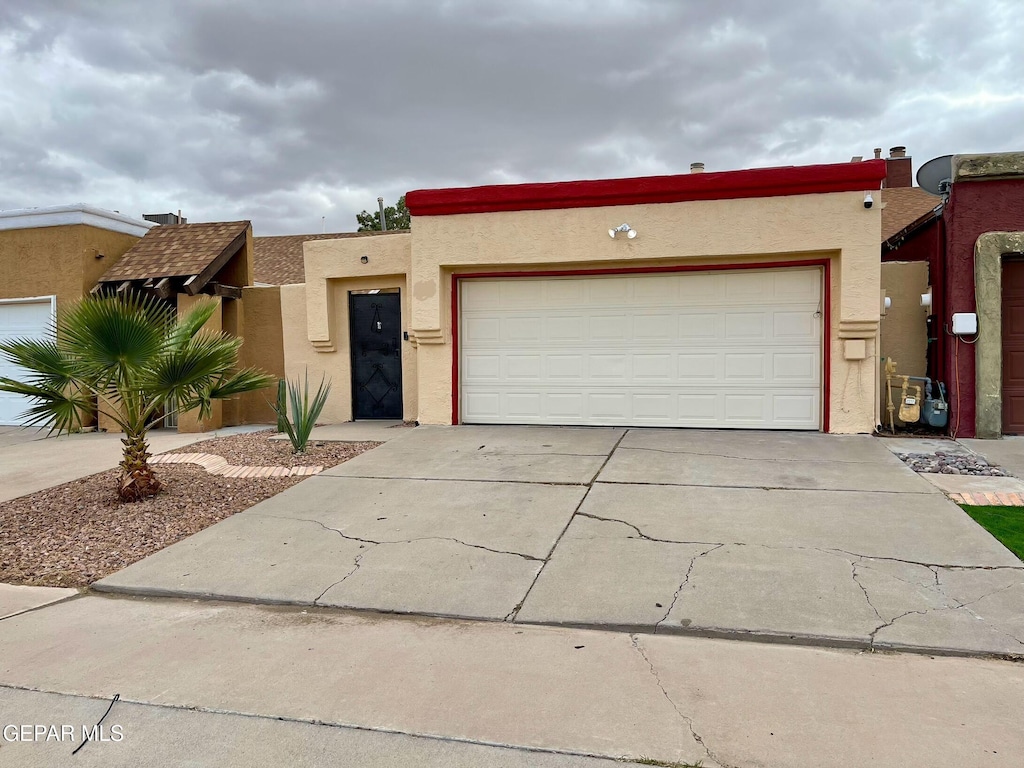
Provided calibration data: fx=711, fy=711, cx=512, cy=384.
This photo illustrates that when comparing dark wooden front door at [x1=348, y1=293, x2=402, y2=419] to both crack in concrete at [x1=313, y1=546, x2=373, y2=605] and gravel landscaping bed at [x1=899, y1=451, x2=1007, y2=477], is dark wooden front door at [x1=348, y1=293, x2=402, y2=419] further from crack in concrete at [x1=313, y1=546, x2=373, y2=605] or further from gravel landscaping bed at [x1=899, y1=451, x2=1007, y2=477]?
gravel landscaping bed at [x1=899, y1=451, x2=1007, y2=477]

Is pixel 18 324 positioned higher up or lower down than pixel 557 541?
higher up

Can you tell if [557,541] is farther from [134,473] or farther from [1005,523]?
[134,473]

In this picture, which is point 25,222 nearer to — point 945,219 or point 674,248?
point 674,248

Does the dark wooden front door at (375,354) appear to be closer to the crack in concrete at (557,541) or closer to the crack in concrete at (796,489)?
the crack in concrete at (557,541)

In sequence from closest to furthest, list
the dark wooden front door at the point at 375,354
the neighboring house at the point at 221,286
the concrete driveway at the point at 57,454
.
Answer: the concrete driveway at the point at 57,454, the dark wooden front door at the point at 375,354, the neighboring house at the point at 221,286

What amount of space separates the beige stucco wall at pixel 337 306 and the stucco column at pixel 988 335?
7799mm

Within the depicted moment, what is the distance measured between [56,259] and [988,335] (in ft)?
49.5

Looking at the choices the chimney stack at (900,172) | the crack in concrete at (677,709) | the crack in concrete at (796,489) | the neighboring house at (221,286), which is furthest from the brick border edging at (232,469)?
the chimney stack at (900,172)

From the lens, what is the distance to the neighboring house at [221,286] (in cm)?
1234

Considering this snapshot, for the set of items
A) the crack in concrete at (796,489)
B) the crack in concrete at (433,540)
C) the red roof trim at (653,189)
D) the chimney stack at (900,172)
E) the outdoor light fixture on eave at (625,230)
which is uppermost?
the chimney stack at (900,172)

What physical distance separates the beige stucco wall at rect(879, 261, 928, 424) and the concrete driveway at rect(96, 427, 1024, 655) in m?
2.78

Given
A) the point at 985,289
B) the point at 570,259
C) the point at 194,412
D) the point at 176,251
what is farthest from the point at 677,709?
the point at 176,251

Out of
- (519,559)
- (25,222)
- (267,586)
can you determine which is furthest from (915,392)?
(25,222)

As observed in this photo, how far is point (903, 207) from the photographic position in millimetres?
16094
